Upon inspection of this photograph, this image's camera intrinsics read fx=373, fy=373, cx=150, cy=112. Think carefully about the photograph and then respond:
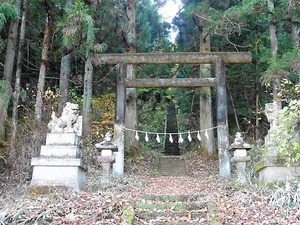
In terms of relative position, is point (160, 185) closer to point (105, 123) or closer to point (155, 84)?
point (155, 84)

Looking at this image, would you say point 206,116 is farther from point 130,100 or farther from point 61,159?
point 61,159

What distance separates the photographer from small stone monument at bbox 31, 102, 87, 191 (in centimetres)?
707

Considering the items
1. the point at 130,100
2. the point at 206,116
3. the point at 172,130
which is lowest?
the point at 172,130

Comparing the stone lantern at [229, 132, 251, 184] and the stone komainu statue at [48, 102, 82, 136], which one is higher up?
the stone komainu statue at [48, 102, 82, 136]

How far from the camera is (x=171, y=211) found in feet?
20.3

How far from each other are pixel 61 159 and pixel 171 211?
2357 millimetres

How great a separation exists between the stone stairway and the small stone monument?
139 cm

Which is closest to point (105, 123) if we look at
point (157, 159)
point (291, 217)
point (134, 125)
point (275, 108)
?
point (134, 125)

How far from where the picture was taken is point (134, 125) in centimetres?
1342

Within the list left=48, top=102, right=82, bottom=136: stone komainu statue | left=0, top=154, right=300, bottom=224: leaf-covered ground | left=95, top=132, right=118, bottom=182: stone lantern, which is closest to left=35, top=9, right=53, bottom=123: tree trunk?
left=95, top=132, right=118, bottom=182: stone lantern

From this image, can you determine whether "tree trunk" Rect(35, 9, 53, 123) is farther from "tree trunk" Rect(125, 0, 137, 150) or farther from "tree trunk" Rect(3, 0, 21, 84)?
"tree trunk" Rect(125, 0, 137, 150)

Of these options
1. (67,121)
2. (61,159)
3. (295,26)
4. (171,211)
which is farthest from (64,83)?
(295,26)

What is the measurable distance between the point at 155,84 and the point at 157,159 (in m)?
3.78

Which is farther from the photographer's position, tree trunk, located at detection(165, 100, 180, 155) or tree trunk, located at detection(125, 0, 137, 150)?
tree trunk, located at detection(165, 100, 180, 155)
